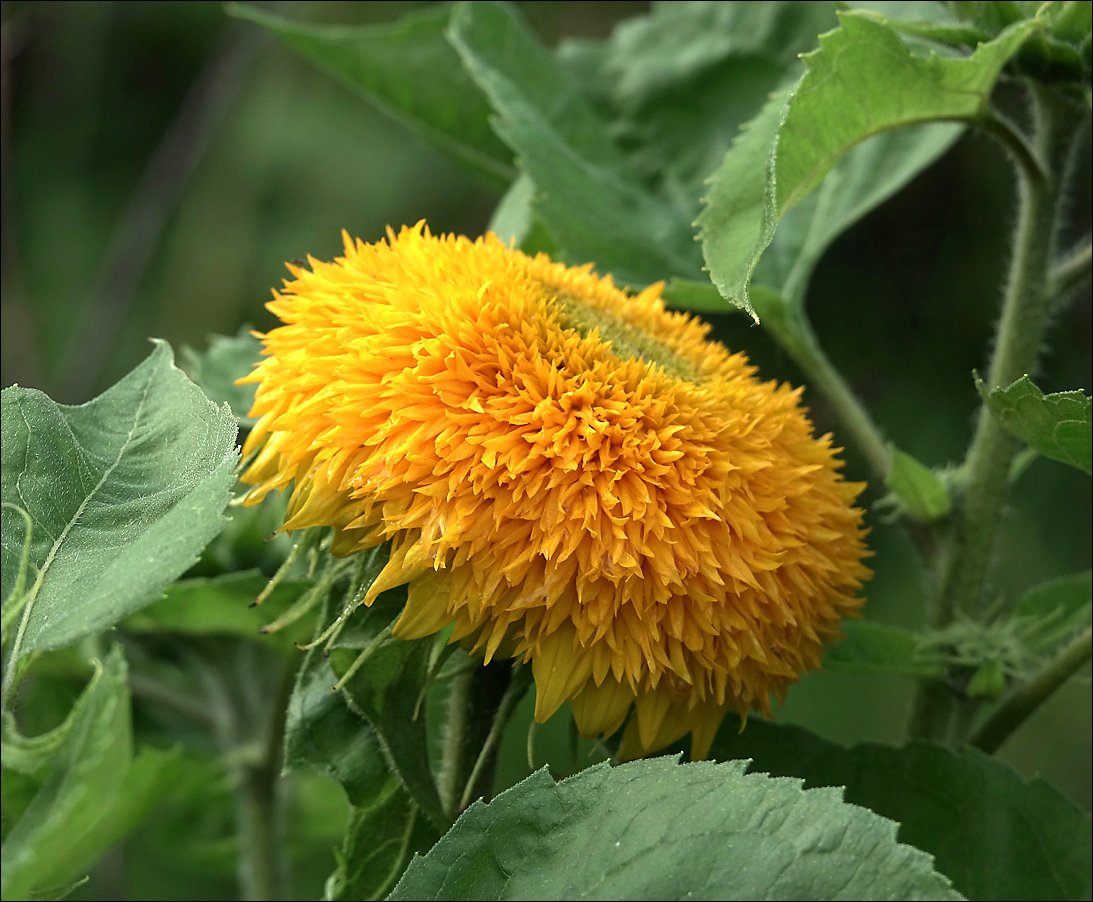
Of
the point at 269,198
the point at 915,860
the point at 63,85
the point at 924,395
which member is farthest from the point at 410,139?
the point at 915,860

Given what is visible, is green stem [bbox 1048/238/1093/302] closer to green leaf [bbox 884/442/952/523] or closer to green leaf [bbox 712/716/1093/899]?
green leaf [bbox 884/442/952/523]

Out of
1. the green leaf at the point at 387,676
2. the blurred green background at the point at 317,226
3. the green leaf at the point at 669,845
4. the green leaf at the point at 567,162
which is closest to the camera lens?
the green leaf at the point at 669,845

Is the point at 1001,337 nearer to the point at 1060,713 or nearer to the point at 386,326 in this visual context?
the point at 386,326

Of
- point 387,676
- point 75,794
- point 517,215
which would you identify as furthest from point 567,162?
point 75,794

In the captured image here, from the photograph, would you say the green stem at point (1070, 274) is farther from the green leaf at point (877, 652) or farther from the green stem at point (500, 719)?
the green stem at point (500, 719)

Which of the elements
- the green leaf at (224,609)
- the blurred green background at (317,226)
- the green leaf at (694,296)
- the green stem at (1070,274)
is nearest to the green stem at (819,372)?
the green leaf at (694,296)

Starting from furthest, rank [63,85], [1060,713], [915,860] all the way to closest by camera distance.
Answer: [63,85] → [1060,713] → [915,860]

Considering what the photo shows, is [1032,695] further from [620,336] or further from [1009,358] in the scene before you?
[620,336]
